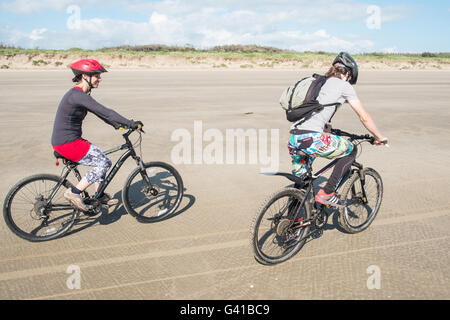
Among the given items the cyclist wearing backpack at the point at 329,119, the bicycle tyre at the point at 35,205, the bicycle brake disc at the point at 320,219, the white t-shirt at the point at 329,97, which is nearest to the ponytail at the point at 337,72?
the cyclist wearing backpack at the point at 329,119

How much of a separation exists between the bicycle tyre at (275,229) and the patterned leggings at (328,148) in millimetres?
407

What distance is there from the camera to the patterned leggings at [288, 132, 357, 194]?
3605 mm

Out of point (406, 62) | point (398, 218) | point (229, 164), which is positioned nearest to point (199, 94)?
point (229, 164)

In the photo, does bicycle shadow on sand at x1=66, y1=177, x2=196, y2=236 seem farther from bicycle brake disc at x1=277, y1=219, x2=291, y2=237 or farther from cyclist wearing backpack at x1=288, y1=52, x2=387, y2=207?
cyclist wearing backpack at x1=288, y1=52, x2=387, y2=207

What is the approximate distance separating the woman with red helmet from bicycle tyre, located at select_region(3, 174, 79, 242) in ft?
0.79

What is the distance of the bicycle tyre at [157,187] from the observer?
174 inches

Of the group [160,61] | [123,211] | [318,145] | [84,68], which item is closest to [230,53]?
[160,61]

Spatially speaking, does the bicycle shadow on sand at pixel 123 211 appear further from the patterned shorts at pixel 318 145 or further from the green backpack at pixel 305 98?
the green backpack at pixel 305 98

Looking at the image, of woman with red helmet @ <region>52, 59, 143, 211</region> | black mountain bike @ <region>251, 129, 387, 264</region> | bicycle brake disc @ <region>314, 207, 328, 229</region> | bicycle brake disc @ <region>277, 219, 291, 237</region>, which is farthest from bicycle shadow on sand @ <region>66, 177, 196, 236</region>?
bicycle brake disc @ <region>314, 207, 328, 229</region>

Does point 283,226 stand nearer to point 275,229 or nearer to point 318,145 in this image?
point 275,229

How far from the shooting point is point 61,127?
3.94m

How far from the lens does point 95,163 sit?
4.21 m

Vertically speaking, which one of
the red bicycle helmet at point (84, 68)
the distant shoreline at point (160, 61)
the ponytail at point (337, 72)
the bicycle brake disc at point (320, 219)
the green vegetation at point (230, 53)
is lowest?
the bicycle brake disc at point (320, 219)
